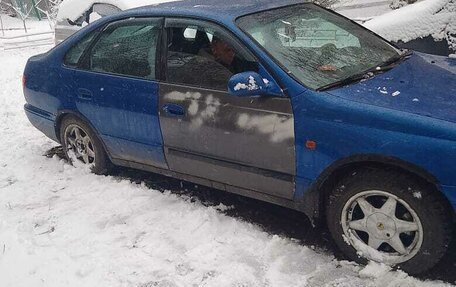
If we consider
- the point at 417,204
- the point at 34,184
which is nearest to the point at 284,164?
the point at 417,204

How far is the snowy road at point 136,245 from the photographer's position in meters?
2.99

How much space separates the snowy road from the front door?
38 cm

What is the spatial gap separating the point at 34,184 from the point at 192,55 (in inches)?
87.6

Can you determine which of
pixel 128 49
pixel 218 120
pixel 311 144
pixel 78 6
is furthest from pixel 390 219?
pixel 78 6

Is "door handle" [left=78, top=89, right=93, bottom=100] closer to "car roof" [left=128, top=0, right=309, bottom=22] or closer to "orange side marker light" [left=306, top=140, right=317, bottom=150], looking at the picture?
"car roof" [left=128, top=0, right=309, bottom=22]

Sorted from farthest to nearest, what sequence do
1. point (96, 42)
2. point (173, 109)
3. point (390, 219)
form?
point (96, 42), point (173, 109), point (390, 219)

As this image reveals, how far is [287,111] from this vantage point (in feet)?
9.66

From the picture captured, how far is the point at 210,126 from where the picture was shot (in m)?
3.35

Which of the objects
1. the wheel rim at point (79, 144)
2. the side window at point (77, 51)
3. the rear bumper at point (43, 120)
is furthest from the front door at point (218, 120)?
the rear bumper at point (43, 120)

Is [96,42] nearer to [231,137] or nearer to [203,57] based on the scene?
[203,57]

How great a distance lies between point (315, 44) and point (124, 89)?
62.6 inches

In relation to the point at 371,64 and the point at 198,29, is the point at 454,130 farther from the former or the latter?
the point at 198,29

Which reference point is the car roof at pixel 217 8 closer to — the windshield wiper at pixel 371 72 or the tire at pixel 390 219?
the windshield wiper at pixel 371 72

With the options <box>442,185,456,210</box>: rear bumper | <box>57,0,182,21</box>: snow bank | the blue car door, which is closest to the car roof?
the blue car door
